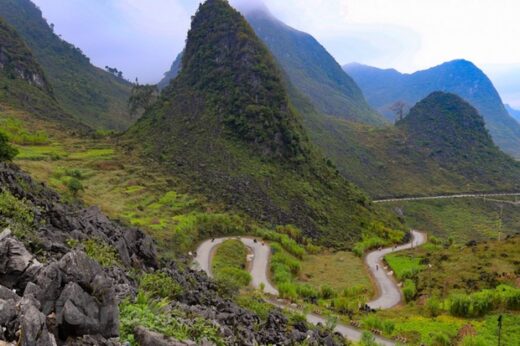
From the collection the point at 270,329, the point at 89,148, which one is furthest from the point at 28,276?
the point at 89,148

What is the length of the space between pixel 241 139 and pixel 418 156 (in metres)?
98.1

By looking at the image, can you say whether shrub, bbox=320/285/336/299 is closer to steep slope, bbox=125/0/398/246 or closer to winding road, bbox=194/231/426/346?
winding road, bbox=194/231/426/346

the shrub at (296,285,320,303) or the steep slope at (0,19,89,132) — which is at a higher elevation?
the steep slope at (0,19,89,132)

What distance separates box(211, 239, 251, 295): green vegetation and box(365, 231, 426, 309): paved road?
14.5m

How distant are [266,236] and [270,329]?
47861 millimetres

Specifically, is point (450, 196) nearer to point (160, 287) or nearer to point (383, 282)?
point (383, 282)

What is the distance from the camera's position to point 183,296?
18047mm

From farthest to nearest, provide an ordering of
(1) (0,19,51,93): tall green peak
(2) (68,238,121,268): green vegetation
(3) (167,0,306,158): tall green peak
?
(1) (0,19,51,93): tall green peak
(3) (167,0,306,158): tall green peak
(2) (68,238,121,268): green vegetation

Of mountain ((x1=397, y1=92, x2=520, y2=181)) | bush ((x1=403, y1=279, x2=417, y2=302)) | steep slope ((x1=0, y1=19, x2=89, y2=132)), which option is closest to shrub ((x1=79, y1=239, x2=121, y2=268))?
bush ((x1=403, y1=279, x2=417, y2=302))

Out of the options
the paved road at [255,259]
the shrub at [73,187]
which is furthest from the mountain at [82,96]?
the paved road at [255,259]

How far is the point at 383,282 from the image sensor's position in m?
55.6

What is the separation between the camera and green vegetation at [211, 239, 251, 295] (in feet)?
149

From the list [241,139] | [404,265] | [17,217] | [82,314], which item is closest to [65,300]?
[82,314]

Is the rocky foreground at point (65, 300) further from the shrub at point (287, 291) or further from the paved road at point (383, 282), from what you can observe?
the paved road at point (383, 282)
